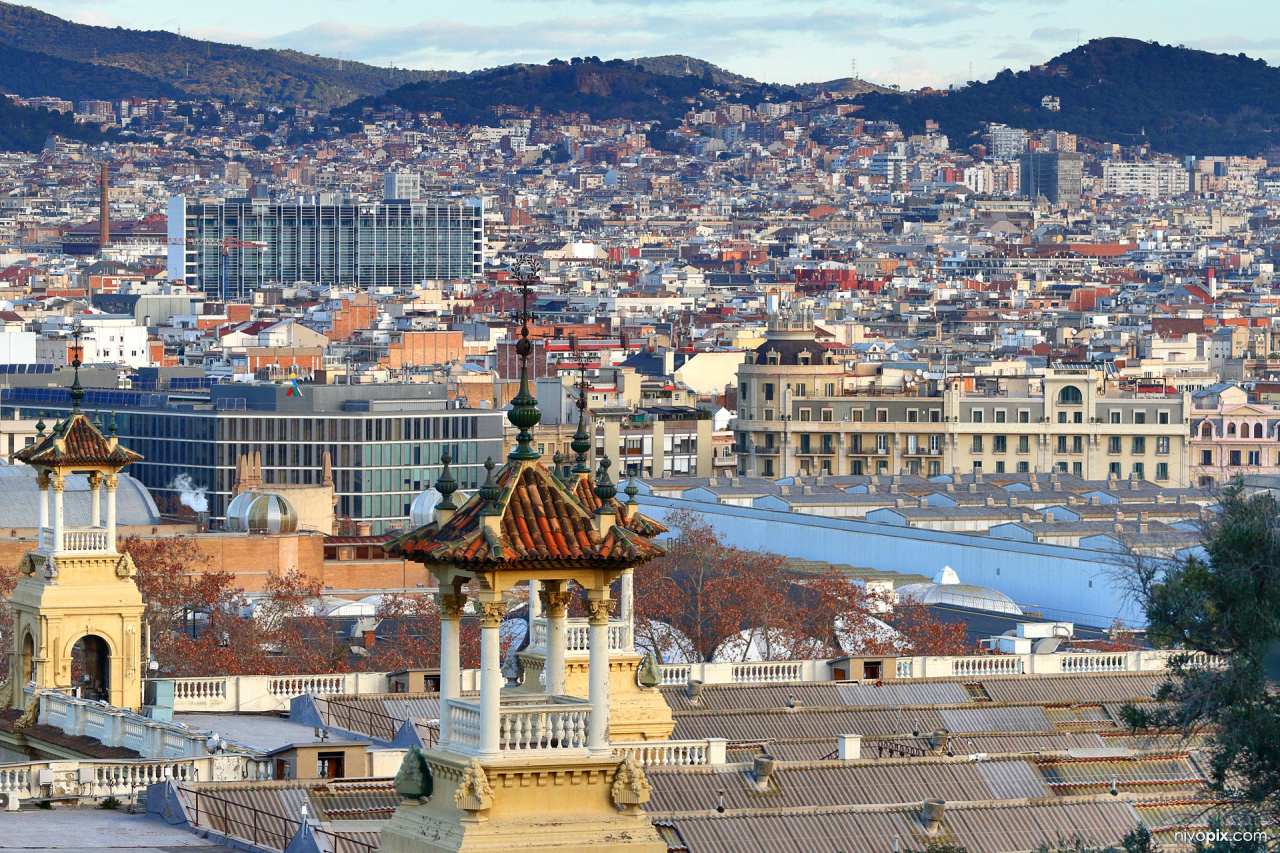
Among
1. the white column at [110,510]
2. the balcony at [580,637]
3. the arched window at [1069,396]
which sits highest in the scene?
the white column at [110,510]

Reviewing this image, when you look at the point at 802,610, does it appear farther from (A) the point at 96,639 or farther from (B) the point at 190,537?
(A) the point at 96,639

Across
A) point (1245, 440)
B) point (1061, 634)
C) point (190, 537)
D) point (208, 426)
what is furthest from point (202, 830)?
point (1245, 440)

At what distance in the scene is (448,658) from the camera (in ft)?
58.6

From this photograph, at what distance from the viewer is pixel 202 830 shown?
23.5 m

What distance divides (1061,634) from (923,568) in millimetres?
17708

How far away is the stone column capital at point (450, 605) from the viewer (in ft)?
58.6

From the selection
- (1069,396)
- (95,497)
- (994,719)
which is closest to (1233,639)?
(95,497)

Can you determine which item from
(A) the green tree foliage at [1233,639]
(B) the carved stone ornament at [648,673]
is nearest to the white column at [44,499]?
(B) the carved stone ornament at [648,673]

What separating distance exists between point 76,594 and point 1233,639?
42.9ft

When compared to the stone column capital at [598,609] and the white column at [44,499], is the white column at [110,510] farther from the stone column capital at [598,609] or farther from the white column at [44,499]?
the stone column capital at [598,609]

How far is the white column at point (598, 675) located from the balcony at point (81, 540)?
44.1 feet

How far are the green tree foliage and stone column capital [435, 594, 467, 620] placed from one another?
550 centimetres

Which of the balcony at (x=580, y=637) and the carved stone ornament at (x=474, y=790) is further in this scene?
the balcony at (x=580, y=637)

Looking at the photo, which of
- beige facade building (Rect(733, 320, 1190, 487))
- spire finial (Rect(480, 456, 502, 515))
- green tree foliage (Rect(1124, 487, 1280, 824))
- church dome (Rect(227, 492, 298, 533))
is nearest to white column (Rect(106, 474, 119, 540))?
green tree foliage (Rect(1124, 487, 1280, 824))
